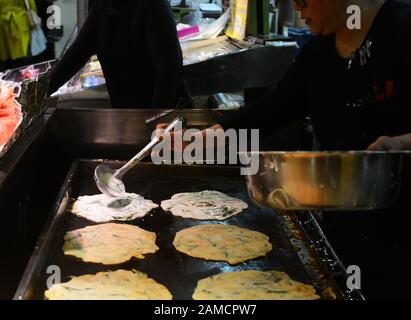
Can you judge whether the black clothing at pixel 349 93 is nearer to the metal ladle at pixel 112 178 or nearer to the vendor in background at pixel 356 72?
the vendor in background at pixel 356 72

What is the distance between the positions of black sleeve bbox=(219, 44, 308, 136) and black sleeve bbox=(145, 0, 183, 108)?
0.68m

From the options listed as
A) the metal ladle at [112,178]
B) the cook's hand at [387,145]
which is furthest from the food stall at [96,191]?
the cook's hand at [387,145]

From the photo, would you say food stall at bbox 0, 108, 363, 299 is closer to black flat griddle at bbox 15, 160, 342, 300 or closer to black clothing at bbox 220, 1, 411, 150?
black flat griddle at bbox 15, 160, 342, 300

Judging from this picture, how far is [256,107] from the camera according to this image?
8.21ft

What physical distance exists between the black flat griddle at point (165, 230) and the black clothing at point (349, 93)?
405 millimetres

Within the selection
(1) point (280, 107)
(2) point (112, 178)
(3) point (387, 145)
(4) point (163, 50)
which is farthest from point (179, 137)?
(3) point (387, 145)

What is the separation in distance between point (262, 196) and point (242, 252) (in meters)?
0.63

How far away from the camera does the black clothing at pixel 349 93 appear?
190 cm

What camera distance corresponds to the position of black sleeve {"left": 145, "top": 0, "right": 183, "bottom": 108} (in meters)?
3.01

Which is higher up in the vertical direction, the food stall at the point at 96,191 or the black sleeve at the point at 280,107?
the black sleeve at the point at 280,107

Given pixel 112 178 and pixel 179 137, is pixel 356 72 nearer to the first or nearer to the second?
pixel 179 137

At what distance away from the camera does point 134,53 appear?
3.24 metres
